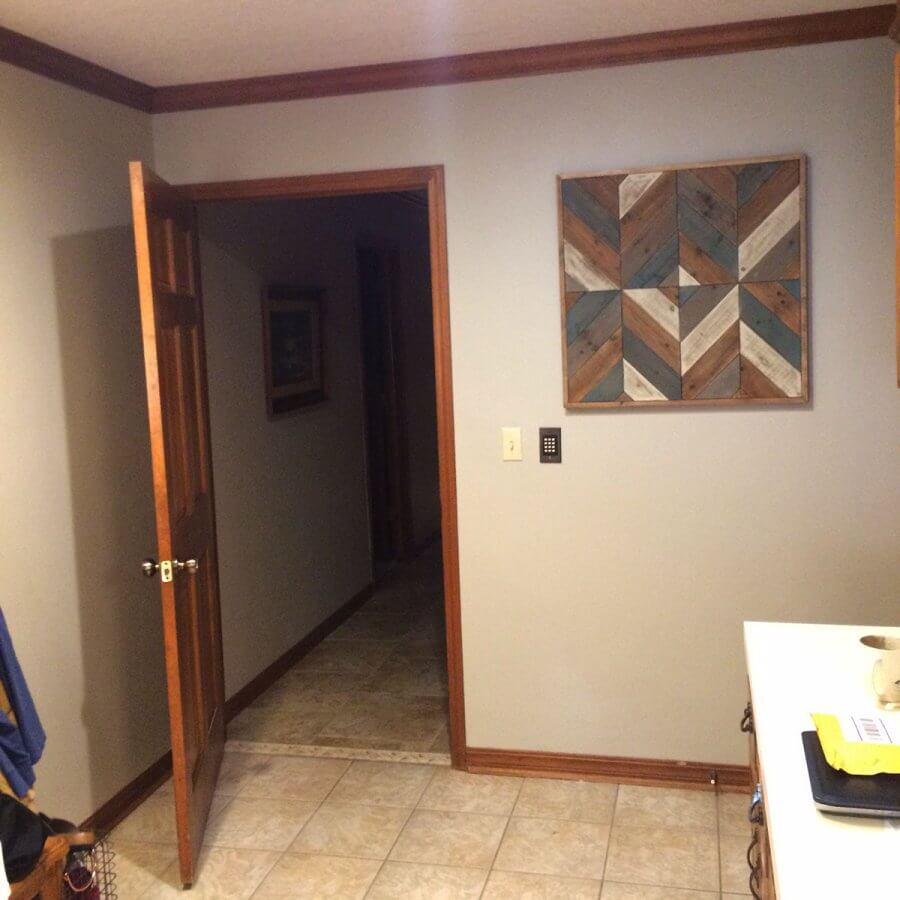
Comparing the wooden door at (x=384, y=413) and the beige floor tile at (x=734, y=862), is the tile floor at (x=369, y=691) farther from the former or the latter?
the beige floor tile at (x=734, y=862)

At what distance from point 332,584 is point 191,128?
8.21ft

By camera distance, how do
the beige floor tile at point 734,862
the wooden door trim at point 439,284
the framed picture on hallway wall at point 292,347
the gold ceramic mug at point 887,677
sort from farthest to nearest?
the framed picture on hallway wall at point 292,347 → the wooden door trim at point 439,284 → the beige floor tile at point 734,862 → the gold ceramic mug at point 887,677

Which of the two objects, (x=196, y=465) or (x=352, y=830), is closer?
(x=352, y=830)

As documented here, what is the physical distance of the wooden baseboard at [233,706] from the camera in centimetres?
328

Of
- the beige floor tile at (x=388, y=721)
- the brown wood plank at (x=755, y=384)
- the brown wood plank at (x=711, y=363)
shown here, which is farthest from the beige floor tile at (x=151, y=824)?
the brown wood plank at (x=755, y=384)

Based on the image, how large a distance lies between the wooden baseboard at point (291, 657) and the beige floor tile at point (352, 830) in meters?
0.92

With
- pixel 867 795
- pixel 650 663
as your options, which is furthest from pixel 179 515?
pixel 867 795

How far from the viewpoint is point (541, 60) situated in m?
3.20

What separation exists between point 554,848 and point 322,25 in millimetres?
2413

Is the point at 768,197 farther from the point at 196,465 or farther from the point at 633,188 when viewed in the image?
the point at 196,465

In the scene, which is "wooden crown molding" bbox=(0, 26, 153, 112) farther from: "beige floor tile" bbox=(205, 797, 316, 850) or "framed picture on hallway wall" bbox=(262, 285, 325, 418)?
"beige floor tile" bbox=(205, 797, 316, 850)

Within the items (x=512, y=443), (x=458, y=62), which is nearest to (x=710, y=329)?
(x=512, y=443)

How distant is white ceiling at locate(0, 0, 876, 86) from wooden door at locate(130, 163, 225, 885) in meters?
0.38

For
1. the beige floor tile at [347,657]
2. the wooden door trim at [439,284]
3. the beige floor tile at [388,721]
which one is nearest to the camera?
the wooden door trim at [439,284]
